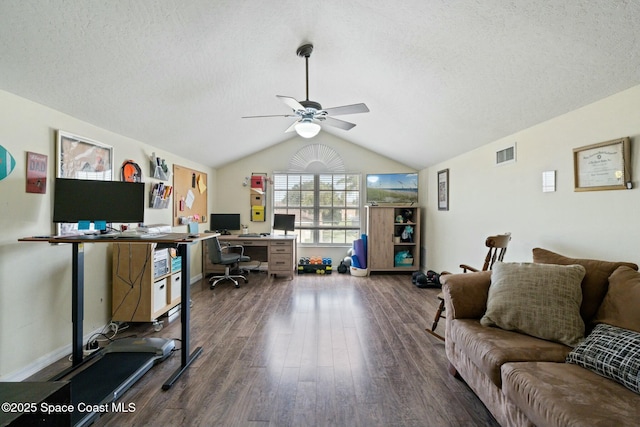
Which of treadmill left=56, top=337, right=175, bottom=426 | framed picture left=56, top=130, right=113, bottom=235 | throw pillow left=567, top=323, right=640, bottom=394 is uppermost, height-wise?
framed picture left=56, top=130, right=113, bottom=235

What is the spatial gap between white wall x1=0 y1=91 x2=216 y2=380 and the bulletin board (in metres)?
1.62

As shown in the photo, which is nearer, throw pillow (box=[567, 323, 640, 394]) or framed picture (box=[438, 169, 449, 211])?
throw pillow (box=[567, 323, 640, 394])

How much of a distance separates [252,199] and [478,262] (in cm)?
426

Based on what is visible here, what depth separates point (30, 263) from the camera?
6.73 feet

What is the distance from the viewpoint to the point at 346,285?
4.52 metres

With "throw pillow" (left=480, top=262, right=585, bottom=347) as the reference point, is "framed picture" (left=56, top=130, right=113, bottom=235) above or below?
above

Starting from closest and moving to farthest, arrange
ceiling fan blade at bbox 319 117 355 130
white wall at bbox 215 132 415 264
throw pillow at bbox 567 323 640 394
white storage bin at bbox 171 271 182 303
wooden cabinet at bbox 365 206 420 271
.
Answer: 1. throw pillow at bbox 567 323 640 394
2. ceiling fan blade at bbox 319 117 355 130
3. white storage bin at bbox 171 271 182 303
4. wooden cabinet at bbox 365 206 420 271
5. white wall at bbox 215 132 415 264

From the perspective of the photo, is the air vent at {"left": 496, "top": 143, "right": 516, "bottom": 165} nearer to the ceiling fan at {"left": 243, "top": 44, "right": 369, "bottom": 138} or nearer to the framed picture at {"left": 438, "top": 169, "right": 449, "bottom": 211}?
the framed picture at {"left": 438, "top": 169, "right": 449, "bottom": 211}

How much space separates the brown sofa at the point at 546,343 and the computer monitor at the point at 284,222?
11.6ft

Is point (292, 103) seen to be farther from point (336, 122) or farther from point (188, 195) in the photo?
point (188, 195)

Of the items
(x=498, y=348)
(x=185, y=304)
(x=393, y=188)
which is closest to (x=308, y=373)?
(x=185, y=304)

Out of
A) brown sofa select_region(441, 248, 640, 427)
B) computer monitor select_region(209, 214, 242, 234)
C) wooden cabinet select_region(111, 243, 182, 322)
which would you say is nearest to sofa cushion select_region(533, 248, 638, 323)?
brown sofa select_region(441, 248, 640, 427)

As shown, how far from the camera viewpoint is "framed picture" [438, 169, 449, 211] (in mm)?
4391

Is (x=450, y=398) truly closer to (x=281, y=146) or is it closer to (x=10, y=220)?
(x=10, y=220)
